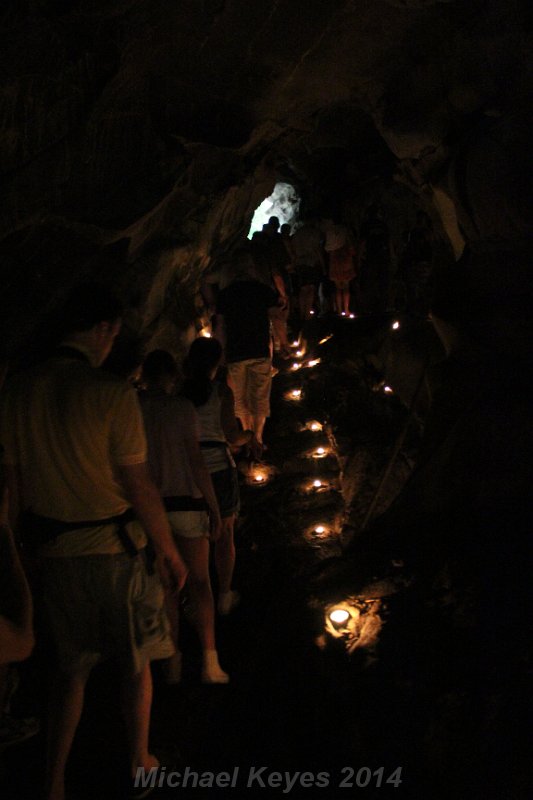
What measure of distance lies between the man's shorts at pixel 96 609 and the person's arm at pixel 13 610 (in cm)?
40

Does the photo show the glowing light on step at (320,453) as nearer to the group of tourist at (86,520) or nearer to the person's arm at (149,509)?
the group of tourist at (86,520)

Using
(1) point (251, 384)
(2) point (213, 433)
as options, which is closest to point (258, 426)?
(1) point (251, 384)

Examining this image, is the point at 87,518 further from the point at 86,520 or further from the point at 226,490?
the point at 226,490

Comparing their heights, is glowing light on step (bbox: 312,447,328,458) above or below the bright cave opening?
below

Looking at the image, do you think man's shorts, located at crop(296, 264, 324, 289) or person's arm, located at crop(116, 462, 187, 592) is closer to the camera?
person's arm, located at crop(116, 462, 187, 592)

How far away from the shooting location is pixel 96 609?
7.25 feet

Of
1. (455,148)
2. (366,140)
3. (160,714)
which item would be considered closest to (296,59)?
(455,148)

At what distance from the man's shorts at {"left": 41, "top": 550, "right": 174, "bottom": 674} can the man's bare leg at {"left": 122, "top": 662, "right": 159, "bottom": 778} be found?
7 centimetres

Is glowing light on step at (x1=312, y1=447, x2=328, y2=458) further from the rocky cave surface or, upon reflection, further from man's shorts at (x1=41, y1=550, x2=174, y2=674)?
man's shorts at (x1=41, y1=550, x2=174, y2=674)

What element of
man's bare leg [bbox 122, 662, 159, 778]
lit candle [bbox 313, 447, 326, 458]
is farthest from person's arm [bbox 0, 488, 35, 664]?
lit candle [bbox 313, 447, 326, 458]

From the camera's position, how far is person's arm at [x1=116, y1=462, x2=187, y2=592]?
85.7 inches

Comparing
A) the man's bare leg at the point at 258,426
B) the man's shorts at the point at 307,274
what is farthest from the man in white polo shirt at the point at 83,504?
the man's shorts at the point at 307,274

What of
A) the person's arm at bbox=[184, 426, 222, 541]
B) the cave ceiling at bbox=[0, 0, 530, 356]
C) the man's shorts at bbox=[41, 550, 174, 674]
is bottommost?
the man's shorts at bbox=[41, 550, 174, 674]

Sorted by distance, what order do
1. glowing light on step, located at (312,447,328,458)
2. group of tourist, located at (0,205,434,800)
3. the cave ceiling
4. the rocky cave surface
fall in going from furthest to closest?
glowing light on step, located at (312,447,328,458) < the cave ceiling < the rocky cave surface < group of tourist, located at (0,205,434,800)
